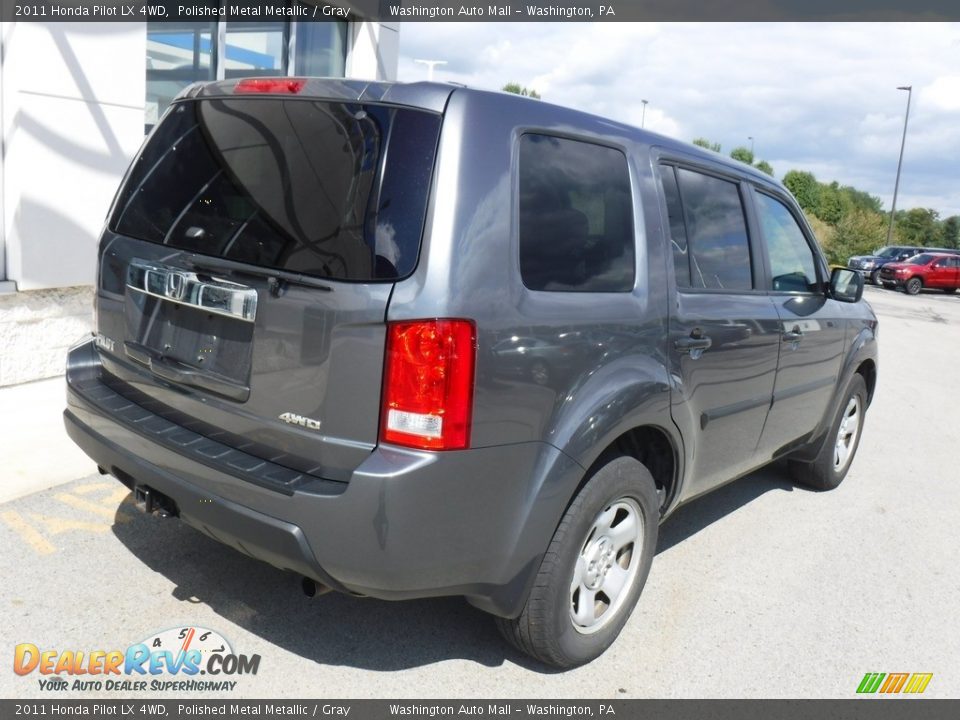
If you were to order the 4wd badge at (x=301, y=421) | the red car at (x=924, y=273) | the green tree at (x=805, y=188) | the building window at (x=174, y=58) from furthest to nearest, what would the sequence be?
the green tree at (x=805, y=188) < the red car at (x=924, y=273) < the building window at (x=174, y=58) < the 4wd badge at (x=301, y=421)

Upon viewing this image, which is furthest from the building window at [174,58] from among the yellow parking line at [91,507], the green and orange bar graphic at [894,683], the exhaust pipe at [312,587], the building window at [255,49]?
the green and orange bar graphic at [894,683]

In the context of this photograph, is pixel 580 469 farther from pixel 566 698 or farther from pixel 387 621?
pixel 387 621

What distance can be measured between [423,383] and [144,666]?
4.79ft

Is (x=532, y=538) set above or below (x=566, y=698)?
above

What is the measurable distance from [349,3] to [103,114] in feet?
11.7

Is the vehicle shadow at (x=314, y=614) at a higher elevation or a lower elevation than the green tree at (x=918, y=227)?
lower

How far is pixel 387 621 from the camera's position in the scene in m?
3.33

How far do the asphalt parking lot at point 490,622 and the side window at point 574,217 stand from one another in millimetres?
1392

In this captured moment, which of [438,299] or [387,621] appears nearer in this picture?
[438,299]

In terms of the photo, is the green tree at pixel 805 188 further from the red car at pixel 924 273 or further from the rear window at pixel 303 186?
the rear window at pixel 303 186

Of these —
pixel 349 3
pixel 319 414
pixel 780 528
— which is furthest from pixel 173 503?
pixel 349 3

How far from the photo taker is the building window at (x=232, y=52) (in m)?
7.23

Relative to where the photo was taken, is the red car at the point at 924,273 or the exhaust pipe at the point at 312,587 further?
the red car at the point at 924,273

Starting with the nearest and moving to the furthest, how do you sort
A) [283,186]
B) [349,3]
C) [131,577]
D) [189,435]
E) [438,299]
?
[438,299] < [283,186] < [189,435] < [131,577] < [349,3]
